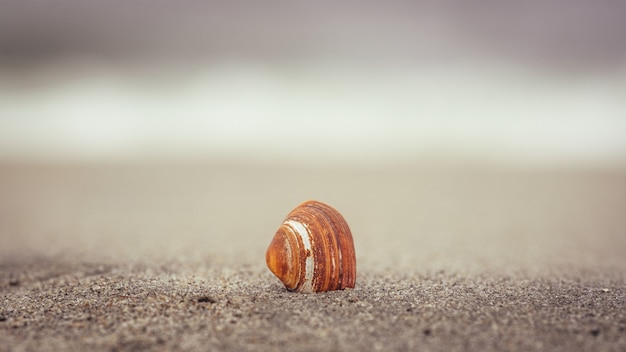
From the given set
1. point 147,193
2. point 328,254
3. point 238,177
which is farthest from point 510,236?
point 238,177

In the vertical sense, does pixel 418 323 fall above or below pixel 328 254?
below

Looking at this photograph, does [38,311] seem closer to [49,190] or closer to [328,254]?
[328,254]

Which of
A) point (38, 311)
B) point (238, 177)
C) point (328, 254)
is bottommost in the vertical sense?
point (38, 311)

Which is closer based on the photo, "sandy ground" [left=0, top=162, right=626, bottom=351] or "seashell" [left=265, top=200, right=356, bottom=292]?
"sandy ground" [left=0, top=162, right=626, bottom=351]

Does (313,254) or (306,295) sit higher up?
(313,254)
